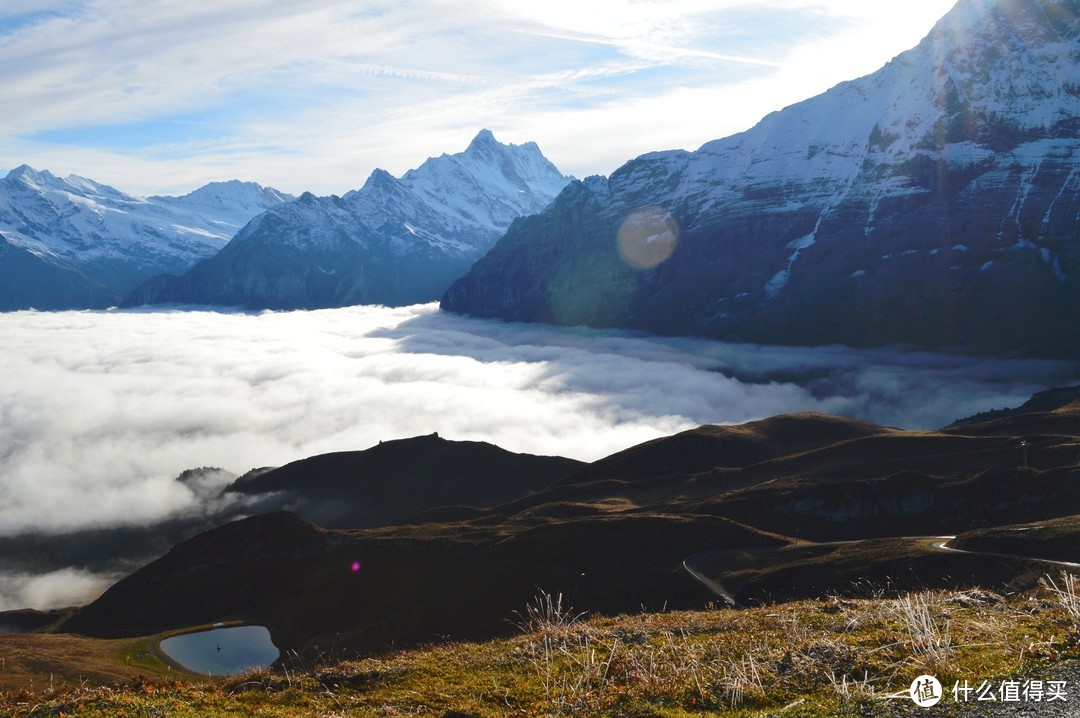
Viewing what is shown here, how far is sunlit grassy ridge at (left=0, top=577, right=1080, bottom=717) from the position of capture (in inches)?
933

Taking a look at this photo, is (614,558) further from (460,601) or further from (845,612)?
(845,612)

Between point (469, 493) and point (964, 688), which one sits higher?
point (964, 688)

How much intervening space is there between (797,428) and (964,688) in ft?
548

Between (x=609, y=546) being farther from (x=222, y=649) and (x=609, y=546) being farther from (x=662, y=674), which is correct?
(x=662, y=674)

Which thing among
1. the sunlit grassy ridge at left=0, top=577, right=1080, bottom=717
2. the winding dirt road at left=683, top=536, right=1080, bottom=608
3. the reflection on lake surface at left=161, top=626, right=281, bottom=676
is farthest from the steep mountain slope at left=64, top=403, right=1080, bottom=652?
the sunlit grassy ridge at left=0, top=577, right=1080, bottom=717

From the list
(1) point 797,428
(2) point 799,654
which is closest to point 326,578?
(2) point 799,654

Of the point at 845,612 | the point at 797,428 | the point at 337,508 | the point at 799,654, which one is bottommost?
the point at 337,508

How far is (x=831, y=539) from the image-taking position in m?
107
